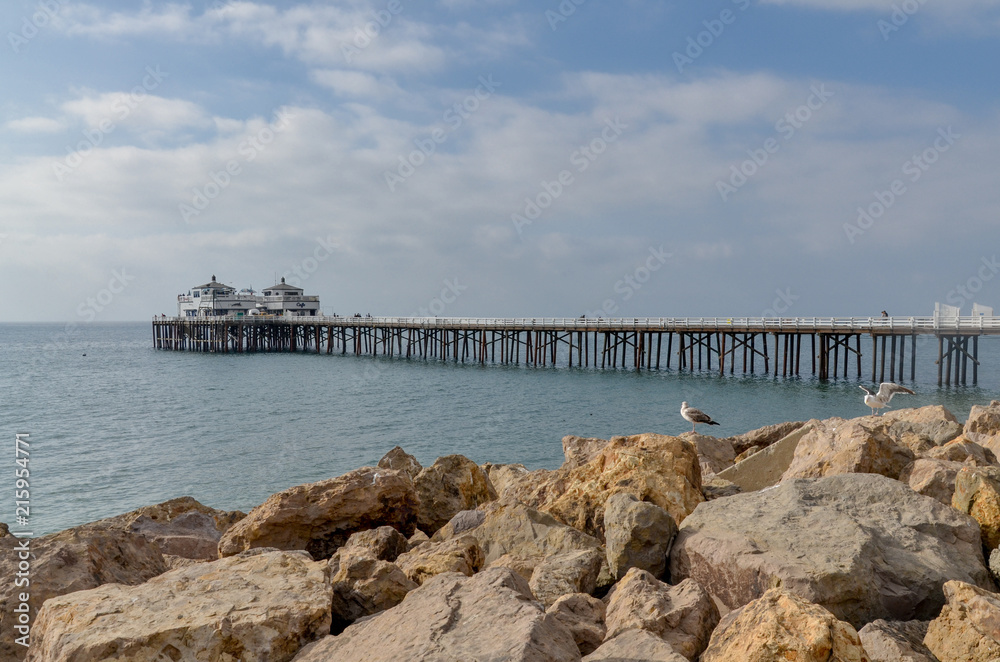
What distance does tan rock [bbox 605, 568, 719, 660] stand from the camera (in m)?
3.70

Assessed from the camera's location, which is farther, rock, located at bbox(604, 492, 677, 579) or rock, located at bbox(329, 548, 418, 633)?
rock, located at bbox(604, 492, 677, 579)

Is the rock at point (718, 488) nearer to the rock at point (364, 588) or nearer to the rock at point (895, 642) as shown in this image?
the rock at point (895, 642)

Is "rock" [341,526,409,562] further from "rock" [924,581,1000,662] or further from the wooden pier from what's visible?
the wooden pier

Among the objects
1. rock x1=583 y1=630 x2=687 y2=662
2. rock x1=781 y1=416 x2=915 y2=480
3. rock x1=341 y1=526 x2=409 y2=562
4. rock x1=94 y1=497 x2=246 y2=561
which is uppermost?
rock x1=781 y1=416 x2=915 y2=480

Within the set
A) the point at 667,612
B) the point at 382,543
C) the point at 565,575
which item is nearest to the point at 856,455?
the point at 565,575

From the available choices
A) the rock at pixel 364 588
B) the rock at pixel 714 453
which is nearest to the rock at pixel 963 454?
the rock at pixel 714 453

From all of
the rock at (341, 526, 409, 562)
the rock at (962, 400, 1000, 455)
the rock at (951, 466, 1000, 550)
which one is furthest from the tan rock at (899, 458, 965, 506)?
the rock at (341, 526, 409, 562)

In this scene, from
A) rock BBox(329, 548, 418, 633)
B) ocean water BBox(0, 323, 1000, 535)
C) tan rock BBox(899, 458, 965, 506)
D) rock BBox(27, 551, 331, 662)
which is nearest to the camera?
rock BBox(27, 551, 331, 662)

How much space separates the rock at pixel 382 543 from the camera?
19.2 ft

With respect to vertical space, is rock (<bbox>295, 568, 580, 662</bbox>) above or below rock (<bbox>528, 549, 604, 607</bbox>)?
above

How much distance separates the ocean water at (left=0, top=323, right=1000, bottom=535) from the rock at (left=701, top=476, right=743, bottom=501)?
1155 centimetres

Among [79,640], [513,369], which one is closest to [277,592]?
[79,640]

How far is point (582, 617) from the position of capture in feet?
13.2

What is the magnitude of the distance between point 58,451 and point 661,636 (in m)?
24.0
